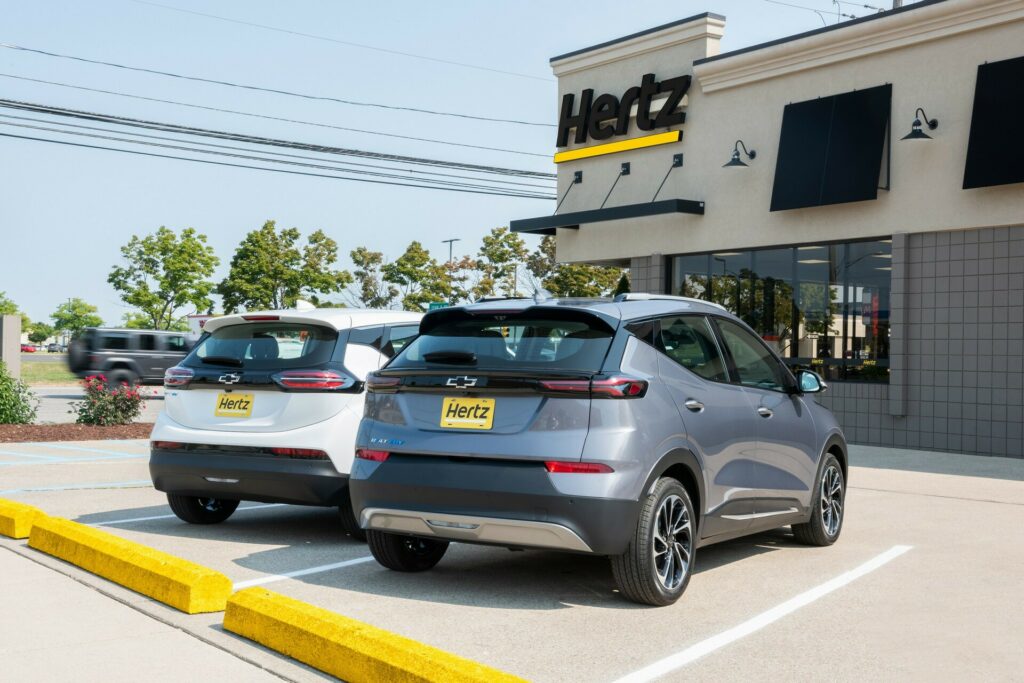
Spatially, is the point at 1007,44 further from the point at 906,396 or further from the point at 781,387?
the point at 781,387

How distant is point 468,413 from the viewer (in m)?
5.96

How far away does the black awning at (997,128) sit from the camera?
15984mm

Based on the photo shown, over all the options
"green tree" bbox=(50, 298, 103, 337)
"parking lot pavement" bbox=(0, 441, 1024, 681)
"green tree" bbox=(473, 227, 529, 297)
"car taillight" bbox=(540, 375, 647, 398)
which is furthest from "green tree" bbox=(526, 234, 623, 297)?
"green tree" bbox=(50, 298, 103, 337)

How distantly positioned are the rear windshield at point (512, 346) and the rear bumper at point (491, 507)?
558mm

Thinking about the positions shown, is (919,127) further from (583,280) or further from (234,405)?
(583,280)

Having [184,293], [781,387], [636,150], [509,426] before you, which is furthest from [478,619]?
[184,293]

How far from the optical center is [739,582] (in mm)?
6738

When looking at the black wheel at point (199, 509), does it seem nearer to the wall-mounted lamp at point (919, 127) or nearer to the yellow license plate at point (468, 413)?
the yellow license plate at point (468, 413)

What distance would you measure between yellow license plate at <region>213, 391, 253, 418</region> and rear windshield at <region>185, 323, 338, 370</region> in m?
0.23

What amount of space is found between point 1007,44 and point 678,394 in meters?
13.1

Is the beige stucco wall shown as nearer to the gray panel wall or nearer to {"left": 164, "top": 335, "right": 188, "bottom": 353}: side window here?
the gray panel wall

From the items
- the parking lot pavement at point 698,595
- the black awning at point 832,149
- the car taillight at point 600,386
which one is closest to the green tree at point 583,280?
the black awning at point 832,149

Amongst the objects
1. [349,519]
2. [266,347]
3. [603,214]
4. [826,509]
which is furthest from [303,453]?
[603,214]

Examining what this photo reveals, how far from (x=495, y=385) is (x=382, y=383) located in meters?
0.85
